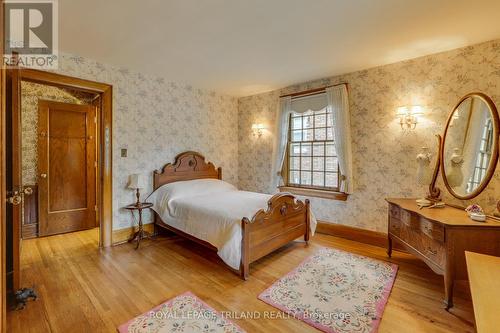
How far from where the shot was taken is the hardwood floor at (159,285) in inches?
70.6

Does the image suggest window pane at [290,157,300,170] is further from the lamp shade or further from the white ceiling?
the lamp shade

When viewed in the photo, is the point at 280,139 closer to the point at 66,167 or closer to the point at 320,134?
the point at 320,134

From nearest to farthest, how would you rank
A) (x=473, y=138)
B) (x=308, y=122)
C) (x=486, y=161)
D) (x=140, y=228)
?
(x=486, y=161)
(x=473, y=138)
(x=140, y=228)
(x=308, y=122)

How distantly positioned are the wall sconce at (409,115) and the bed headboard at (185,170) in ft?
10.2

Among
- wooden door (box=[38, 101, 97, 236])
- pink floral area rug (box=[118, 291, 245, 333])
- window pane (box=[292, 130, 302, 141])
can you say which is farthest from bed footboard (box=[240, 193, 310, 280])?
wooden door (box=[38, 101, 97, 236])

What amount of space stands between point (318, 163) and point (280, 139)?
2.59 feet

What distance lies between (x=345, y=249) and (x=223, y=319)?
2.03 m

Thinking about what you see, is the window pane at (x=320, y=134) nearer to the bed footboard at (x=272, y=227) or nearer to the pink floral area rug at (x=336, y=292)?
the bed footboard at (x=272, y=227)

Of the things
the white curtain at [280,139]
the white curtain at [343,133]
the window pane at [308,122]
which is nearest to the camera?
the white curtain at [343,133]

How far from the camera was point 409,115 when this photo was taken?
3.03 m

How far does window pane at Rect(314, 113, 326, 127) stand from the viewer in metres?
3.92

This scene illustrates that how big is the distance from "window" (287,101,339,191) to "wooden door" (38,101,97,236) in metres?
3.46

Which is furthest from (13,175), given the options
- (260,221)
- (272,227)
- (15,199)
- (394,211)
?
(394,211)

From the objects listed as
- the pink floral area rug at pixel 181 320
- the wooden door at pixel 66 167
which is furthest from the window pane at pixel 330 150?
the wooden door at pixel 66 167
